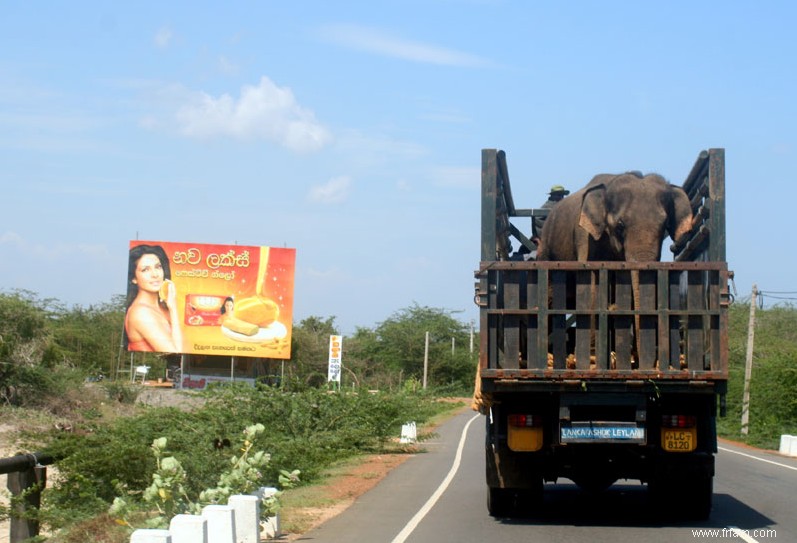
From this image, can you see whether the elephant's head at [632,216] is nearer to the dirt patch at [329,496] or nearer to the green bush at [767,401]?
the dirt patch at [329,496]

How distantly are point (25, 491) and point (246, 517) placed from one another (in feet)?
6.86

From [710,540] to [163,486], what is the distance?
5.10m

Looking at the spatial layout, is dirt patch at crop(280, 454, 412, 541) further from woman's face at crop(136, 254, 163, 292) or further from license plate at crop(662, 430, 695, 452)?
woman's face at crop(136, 254, 163, 292)

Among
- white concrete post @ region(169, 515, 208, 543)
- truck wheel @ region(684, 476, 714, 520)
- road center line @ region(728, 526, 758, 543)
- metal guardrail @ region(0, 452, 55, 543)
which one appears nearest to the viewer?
→ white concrete post @ region(169, 515, 208, 543)

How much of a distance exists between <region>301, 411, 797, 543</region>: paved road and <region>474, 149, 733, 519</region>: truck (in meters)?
0.61

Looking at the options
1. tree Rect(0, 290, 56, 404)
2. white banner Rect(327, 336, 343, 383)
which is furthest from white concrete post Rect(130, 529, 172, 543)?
white banner Rect(327, 336, 343, 383)

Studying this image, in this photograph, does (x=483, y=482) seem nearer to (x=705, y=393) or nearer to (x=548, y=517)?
(x=548, y=517)

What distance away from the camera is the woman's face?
50719 millimetres

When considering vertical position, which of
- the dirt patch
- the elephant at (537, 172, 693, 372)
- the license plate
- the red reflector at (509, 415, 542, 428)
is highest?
the elephant at (537, 172, 693, 372)

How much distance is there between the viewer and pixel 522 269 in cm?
1027

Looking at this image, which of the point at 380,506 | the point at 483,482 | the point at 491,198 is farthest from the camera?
the point at 483,482

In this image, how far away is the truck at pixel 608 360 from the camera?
10.1m

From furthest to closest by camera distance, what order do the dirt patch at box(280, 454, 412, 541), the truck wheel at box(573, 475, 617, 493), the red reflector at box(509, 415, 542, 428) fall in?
the truck wheel at box(573, 475, 617, 493) → the dirt patch at box(280, 454, 412, 541) → the red reflector at box(509, 415, 542, 428)

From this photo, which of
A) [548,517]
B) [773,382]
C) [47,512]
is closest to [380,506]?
[548,517]
